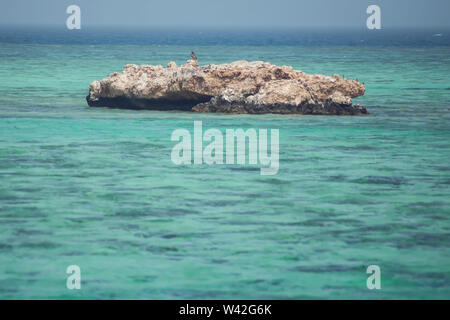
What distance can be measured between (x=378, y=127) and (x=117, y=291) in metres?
11.9

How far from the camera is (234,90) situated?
21688 mm

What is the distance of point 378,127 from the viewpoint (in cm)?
1955

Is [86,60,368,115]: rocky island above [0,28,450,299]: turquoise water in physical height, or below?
above

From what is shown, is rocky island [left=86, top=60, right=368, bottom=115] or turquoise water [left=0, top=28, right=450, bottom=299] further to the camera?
rocky island [left=86, top=60, right=368, bottom=115]

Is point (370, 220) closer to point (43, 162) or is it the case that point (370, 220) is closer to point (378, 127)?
point (43, 162)

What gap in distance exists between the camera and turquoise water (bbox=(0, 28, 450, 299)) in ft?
29.2

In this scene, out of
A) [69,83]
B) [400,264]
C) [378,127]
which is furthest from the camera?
[69,83]

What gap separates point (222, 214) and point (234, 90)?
34.2 ft

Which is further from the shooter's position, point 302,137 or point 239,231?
point 302,137

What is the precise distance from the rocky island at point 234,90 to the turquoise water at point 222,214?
1700mm

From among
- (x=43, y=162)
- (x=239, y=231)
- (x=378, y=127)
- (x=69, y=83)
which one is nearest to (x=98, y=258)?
(x=239, y=231)

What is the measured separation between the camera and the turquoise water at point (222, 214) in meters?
8.91

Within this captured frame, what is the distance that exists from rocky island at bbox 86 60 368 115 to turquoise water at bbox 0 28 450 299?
1.70 meters
